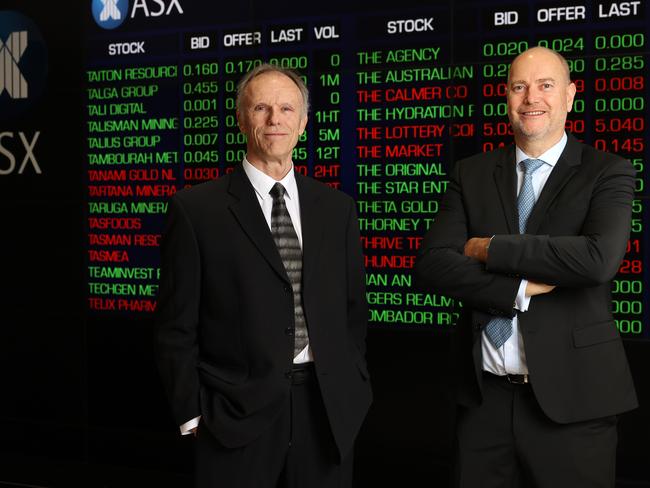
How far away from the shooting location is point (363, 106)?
3.62 meters

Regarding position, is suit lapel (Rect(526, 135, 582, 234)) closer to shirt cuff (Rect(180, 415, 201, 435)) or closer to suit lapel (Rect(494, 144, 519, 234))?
suit lapel (Rect(494, 144, 519, 234))

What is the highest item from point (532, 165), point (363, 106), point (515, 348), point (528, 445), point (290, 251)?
point (363, 106)

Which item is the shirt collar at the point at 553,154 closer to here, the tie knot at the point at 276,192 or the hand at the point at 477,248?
the hand at the point at 477,248

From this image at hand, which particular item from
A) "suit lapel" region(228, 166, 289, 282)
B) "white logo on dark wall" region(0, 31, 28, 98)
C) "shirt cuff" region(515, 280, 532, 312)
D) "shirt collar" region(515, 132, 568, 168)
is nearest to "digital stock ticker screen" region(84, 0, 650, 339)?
"white logo on dark wall" region(0, 31, 28, 98)

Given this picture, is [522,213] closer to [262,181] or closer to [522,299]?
→ [522,299]

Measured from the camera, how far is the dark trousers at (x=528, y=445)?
2266 millimetres

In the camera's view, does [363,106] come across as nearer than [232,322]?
No

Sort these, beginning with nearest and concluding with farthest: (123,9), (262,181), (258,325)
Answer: (258,325) → (262,181) → (123,9)

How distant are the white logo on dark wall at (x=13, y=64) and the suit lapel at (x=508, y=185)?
2914mm

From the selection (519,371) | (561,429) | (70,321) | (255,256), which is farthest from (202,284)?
(70,321)

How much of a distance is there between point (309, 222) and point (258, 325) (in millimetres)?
344

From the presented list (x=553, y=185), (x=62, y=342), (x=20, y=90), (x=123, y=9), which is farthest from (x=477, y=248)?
(x=20, y=90)

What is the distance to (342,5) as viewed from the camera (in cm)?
368

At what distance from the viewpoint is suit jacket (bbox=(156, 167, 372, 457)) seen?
214 cm
